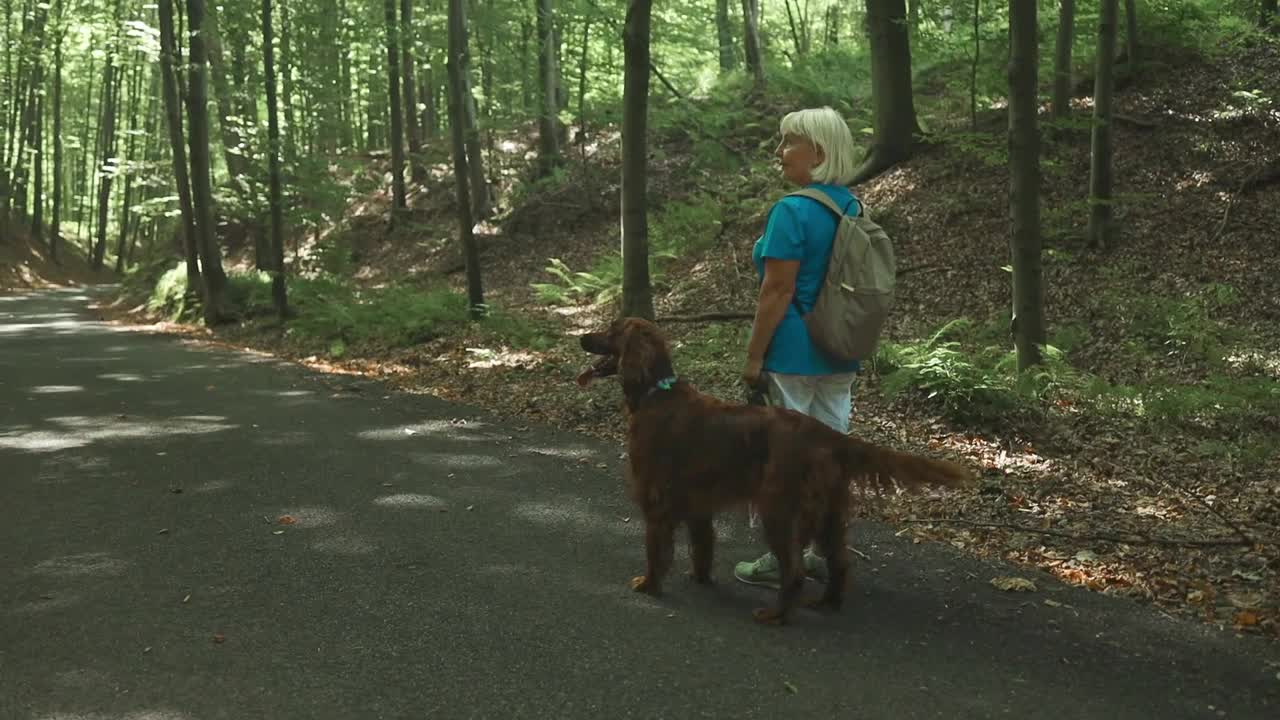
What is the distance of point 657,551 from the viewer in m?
4.52

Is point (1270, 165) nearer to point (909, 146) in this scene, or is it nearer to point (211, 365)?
point (909, 146)

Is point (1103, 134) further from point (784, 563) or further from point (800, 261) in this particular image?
point (784, 563)

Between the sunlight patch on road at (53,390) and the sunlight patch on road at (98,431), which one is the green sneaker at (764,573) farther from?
the sunlight patch on road at (53,390)

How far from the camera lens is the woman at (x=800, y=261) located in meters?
4.34

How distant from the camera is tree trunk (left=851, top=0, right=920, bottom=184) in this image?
595 inches

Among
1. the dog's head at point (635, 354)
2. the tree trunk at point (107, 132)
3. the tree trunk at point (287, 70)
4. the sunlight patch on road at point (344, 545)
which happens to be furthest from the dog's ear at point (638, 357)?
the tree trunk at point (107, 132)

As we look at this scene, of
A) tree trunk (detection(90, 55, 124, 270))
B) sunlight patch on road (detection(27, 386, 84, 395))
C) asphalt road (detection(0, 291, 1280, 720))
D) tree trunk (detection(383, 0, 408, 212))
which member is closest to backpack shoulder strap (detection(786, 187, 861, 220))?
asphalt road (detection(0, 291, 1280, 720))

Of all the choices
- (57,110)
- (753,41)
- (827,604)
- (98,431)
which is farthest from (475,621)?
(57,110)

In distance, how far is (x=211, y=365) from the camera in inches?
540

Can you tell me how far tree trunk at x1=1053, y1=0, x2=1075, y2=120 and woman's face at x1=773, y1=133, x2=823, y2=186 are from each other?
10245 mm

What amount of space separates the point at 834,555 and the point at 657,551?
82cm

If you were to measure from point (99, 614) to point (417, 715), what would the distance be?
6.26 ft

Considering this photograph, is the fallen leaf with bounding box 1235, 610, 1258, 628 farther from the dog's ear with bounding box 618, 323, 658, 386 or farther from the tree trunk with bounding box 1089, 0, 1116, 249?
the tree trunk with bounding box 1089, 0, 1116, 249

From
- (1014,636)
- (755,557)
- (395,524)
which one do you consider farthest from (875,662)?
(395,524)
